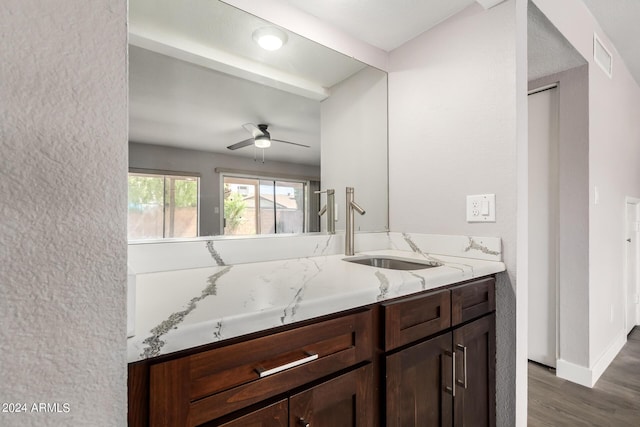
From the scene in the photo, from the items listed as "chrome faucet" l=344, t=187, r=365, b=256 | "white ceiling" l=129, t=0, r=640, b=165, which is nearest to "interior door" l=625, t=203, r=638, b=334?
"white ceiling" l=129, t=0, r=640, b=165

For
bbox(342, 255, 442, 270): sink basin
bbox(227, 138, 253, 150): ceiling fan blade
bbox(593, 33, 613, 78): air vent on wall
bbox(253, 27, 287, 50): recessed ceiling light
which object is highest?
bbox(593, 33, 613, 78): air vent on wall

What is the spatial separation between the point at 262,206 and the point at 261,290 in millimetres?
673

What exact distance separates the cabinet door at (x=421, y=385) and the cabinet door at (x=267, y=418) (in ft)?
1.17

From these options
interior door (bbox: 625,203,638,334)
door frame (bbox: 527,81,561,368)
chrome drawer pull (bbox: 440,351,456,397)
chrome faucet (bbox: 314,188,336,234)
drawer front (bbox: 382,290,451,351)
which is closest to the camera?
drawer front (bbox: 382,290,451,351)

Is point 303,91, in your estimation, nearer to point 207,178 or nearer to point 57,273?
point 207,178

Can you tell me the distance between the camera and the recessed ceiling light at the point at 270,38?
1.47m

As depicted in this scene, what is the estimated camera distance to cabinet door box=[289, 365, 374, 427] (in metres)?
0.76

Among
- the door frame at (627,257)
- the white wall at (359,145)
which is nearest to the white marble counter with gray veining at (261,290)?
the white wall at (359,145)

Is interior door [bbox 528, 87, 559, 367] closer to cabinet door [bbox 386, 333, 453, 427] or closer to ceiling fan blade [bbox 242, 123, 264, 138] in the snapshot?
cabinet door [bbox 386, 333, 453, 427]

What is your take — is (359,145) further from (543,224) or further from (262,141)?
(543,224)

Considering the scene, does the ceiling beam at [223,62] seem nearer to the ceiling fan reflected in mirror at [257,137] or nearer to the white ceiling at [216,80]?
the white ceiling at [216,80]

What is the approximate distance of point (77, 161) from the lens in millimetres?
464

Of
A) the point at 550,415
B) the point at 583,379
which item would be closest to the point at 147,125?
the point at 550,415

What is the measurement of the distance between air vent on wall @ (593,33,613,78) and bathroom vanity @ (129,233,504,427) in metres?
1.86
